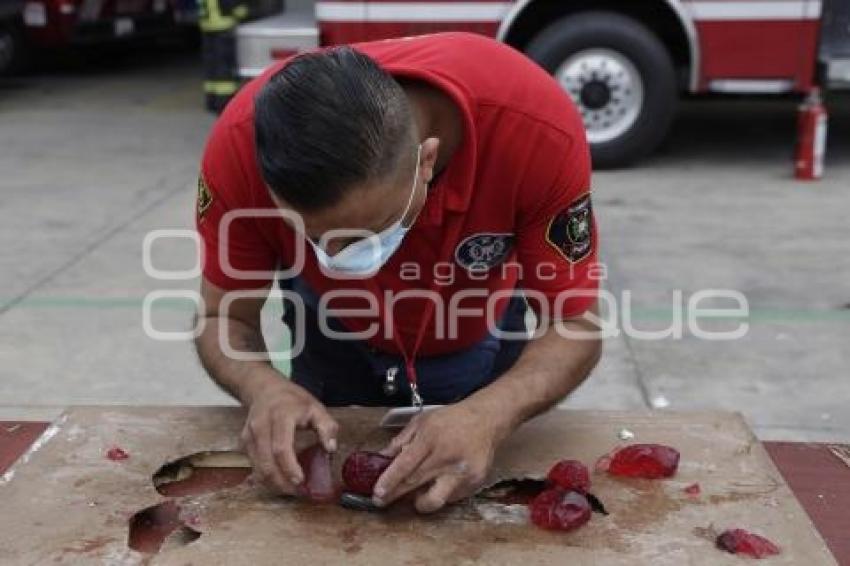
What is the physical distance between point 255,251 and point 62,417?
461 millimetres

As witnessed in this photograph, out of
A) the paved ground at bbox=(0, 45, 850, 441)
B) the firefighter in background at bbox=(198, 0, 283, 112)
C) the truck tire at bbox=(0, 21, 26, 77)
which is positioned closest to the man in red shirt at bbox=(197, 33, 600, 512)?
the paved ground at bbox=(0, 45, 850, 441)

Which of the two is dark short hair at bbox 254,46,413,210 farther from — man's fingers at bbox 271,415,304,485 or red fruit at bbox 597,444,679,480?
red fruit at bbox 597,444,679,480

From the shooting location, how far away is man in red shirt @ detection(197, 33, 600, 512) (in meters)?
1.44

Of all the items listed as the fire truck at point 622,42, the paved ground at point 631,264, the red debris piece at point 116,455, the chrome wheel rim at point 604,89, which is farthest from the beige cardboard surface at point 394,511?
the chrome wheel rim at point 604,89

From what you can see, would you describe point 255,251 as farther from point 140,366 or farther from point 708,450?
point 140,366

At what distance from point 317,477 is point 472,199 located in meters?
0.50

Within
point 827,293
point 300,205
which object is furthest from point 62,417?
point 827,293

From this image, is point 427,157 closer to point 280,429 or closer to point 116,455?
point 280,429

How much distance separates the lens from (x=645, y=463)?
173cm

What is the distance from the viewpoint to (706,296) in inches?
181

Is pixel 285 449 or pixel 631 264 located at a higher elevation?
pixel 285 449

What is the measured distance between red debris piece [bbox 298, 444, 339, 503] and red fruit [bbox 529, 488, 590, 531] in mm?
302

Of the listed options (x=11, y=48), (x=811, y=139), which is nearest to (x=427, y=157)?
(x=811, y=139)

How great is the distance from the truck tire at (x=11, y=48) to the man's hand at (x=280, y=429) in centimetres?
934
